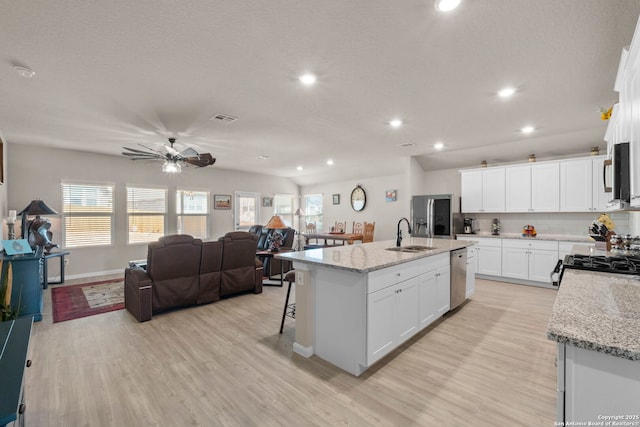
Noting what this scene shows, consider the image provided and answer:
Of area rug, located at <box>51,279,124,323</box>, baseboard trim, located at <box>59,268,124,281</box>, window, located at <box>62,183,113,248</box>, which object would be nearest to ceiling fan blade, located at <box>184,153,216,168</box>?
area rug, located at <box>51,279,124,323</box>

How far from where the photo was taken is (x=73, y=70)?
A: 100 inches

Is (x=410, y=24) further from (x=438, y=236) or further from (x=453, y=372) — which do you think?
(x=438, y=236)

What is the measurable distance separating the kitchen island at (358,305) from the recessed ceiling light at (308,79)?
170cm

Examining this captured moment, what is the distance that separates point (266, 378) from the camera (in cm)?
229

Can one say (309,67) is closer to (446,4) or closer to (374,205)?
(446,4)

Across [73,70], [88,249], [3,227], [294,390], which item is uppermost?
[73,70]

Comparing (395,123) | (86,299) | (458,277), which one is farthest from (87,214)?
(458,277)

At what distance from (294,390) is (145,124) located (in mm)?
3976

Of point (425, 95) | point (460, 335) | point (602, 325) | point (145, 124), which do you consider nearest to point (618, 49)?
point (425, 95)

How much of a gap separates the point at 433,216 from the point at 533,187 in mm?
1797

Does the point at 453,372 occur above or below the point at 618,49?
below

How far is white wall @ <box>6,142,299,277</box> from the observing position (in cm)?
532

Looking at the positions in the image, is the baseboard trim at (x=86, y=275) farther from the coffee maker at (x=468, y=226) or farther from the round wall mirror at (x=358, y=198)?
the coffee maker at (x=468, y=226)

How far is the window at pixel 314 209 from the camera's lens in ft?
32.2
